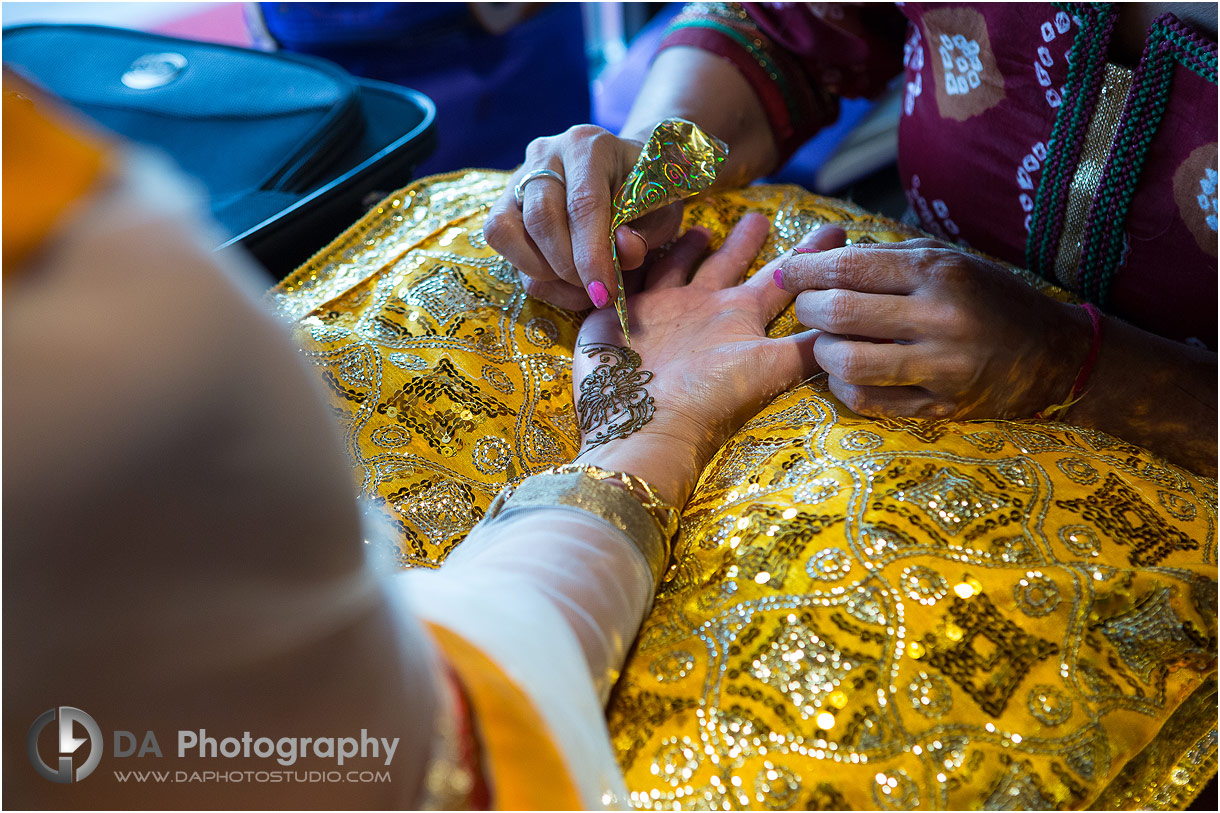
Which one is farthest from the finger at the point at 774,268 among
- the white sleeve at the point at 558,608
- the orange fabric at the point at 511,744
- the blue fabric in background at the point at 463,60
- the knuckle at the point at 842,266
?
the blue fabric in background at the point at 463,60

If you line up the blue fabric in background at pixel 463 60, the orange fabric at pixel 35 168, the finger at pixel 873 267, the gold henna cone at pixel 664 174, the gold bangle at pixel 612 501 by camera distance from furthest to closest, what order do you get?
the blue fabric in background at pixel 463 60 → the gold henna cone at pixel 664 174 → the finger at pixel 873 267 → the gold bangle at pixel 612 501 → the orange fabric at pixel 35 168

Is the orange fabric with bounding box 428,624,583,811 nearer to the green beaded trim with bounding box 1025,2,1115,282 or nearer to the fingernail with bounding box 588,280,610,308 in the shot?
the fingernail with bounding box 588,280,610,308

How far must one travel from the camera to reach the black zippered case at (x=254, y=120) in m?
0.97

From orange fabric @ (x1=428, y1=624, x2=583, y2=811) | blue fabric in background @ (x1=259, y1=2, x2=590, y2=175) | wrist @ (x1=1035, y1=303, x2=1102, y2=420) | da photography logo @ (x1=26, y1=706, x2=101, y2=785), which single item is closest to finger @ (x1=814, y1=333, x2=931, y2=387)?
wrist @ (x1=1035, y1=303, x2=1102, y2=420)

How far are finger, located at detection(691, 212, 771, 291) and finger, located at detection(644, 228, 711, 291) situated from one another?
12 mm

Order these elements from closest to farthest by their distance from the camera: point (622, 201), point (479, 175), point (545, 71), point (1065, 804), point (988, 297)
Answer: point (1065, 804), point (988, 297), point (622, 201), point (479, 175), point (545, 71)

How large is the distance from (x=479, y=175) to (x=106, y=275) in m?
0.73

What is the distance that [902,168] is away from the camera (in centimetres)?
99

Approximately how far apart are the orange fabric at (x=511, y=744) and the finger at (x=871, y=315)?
14.6 inches

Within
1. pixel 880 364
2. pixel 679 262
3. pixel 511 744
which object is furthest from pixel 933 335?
pixel 511 744

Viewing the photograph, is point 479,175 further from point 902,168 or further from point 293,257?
point 902,168

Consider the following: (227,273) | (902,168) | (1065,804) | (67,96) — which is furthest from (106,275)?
(67,96)

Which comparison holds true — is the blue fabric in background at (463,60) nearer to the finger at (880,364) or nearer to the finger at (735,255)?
the finger at (735,255)

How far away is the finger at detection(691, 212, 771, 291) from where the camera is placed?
2.64 feet
